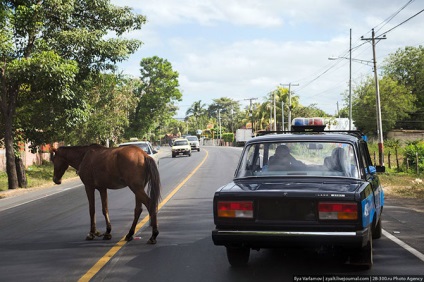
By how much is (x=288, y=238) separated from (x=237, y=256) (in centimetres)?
104

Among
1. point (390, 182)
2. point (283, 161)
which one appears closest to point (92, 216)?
point (283, 161)

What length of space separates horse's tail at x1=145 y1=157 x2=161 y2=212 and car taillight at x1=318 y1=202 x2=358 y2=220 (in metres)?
3.29

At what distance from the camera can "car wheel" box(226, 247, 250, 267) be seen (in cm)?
596

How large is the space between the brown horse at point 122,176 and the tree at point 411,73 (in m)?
70.4

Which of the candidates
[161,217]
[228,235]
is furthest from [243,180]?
[161,217]

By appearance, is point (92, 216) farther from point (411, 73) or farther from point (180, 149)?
point (411, 73)

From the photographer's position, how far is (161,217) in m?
10.5

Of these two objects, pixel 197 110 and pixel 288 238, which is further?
pixel 197 110

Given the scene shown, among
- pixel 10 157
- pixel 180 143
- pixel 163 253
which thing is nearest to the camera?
pixel 163 253

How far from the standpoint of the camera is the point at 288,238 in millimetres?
5160

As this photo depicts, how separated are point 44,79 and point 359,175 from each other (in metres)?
13.6

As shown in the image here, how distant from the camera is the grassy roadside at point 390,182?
15767 mm

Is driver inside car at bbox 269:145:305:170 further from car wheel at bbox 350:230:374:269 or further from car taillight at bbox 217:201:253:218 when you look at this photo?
car wheel at bbox 350:230:374:269

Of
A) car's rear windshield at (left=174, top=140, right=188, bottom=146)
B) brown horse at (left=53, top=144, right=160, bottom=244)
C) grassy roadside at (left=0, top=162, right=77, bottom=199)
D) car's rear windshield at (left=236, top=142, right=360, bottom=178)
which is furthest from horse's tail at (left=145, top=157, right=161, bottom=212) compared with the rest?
car's rear windshield at (left=174, top=140, right=188, bottom=146)
